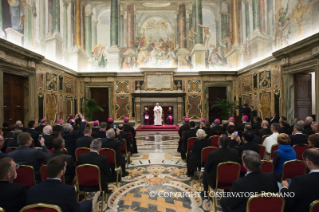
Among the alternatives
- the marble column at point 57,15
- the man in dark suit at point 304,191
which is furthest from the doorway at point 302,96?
the marble column at point 57,15

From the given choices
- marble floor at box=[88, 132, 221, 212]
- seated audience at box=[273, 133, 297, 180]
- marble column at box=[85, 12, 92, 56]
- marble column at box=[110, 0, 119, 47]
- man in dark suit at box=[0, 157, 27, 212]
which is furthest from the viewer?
marble column at box=[85, 12, 92, 56]

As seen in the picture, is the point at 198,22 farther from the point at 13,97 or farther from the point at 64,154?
the point at 64,154

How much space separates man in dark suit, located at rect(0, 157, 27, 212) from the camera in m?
2.08

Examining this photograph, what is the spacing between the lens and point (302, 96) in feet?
32.2

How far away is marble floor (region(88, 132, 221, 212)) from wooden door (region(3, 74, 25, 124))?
5.81 m

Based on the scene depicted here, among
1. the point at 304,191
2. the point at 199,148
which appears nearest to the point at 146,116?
the point at 199,148

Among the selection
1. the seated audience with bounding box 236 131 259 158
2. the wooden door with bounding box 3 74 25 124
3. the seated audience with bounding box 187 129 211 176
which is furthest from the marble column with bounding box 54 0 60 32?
the seated audience with bounding box 236 131 259 158

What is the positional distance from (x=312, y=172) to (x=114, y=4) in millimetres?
16458

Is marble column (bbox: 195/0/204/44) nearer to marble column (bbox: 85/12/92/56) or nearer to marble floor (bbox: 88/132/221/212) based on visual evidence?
marble column (bbox: 85/12/92/56)

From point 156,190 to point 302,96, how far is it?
885cm

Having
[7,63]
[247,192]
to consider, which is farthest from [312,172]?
[7,63]

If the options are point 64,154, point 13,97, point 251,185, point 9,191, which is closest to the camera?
point 9,191

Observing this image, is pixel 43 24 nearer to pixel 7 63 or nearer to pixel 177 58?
pixel 7 63

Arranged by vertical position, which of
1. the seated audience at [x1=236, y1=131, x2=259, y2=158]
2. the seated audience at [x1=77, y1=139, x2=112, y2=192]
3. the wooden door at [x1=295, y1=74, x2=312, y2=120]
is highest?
the wooden door at [x1=295, y1=74, x2=312, y2=120]
